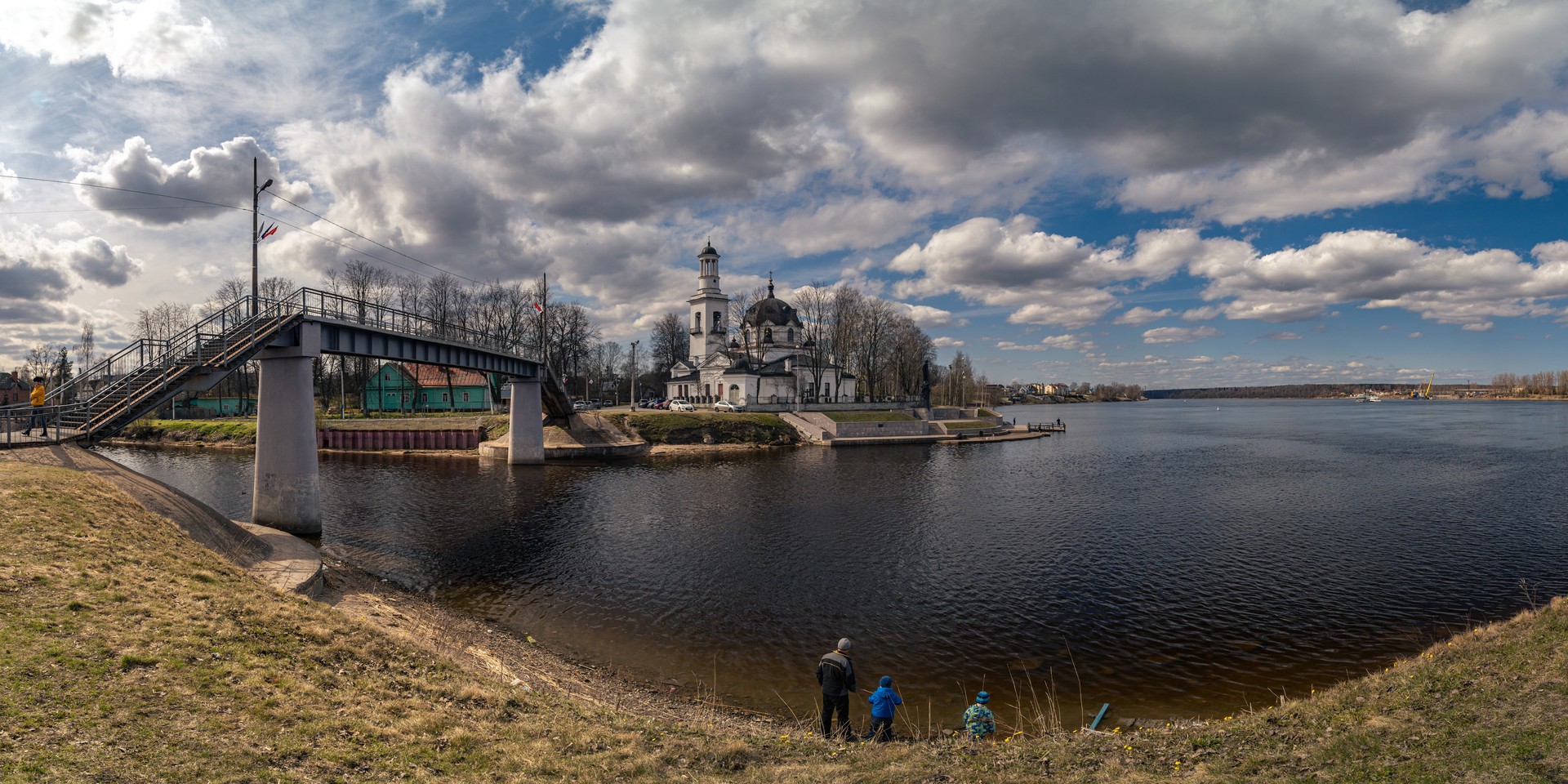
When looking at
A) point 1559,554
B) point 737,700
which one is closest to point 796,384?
point 1559,554

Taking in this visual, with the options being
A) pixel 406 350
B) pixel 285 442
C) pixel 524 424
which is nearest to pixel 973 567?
pixel 285 442

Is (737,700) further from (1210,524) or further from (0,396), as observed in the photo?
(0,396)

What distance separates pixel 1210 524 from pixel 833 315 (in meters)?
61.2

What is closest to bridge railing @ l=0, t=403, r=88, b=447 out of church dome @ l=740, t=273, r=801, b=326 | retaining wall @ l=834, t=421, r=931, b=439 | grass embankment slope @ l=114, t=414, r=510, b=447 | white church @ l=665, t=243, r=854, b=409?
grass embankment slope @ l=114, t=414, r=510, b=447

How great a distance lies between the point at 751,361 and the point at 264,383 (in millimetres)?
66140

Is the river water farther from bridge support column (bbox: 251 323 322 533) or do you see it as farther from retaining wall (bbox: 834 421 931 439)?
retaining wall (bbox: 834 421 931 439)

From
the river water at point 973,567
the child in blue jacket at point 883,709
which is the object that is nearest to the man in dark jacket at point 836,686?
the child in blue jacket at point 883,709

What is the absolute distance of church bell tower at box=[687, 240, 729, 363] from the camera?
93625mm

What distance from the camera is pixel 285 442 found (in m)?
24.7

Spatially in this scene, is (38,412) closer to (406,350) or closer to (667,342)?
(406,350)

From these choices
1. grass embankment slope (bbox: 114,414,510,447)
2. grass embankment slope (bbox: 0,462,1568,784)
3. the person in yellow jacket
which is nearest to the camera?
grass embankment slope (bbox: 0,462,1568,784)

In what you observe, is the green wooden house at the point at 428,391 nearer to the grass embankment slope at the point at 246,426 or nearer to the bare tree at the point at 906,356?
the grass embankment slope at the point at 246,426

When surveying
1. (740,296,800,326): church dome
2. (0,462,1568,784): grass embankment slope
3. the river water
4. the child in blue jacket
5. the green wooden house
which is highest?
(740,296,800,326): church dome

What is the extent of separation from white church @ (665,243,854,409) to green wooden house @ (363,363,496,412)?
2427 centimetres
